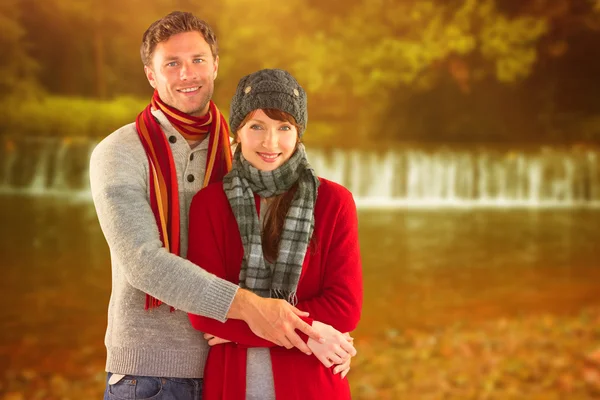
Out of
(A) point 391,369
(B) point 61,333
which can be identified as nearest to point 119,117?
(B) point 61,333

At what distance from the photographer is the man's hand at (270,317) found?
5.14 feet

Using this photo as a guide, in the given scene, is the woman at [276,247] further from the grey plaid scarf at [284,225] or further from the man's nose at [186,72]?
the man's nose at [186,72]

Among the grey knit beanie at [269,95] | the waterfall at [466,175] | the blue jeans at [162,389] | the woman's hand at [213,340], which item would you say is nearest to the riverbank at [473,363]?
the waterfall at [466,175]

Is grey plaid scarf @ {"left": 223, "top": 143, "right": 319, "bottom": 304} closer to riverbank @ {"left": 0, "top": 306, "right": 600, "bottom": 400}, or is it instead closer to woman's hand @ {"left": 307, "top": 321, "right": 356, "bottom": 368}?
woman's hand @ {"left": 307, "top": 321, "right": 356, "bottom": 368}

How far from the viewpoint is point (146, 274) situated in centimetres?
162

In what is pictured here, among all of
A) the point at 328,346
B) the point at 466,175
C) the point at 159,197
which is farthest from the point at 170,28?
the point at 466,175

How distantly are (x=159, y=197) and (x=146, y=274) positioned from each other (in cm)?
21

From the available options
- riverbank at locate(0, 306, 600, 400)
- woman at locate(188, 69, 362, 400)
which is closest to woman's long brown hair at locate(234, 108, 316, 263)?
woman at locate(188, 69, 362, 400)

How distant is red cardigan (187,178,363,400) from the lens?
63.9 inches

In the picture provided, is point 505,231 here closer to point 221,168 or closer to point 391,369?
point 391,369

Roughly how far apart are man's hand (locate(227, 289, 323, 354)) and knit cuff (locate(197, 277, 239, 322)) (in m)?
0.01

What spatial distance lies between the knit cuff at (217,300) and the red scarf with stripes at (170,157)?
229mm

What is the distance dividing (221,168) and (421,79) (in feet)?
10.2

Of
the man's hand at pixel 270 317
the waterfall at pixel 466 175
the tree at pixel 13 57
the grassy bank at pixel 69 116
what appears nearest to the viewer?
the man's hand at pixel 270 317
